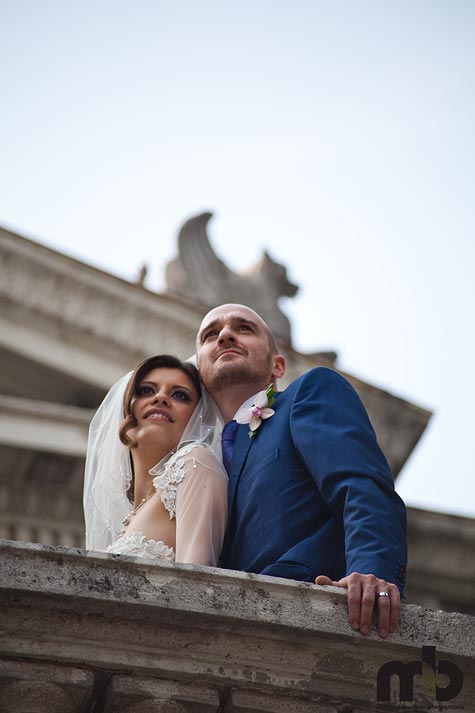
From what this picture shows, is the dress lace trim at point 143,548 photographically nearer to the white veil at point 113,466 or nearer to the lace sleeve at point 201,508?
the lace sleeve at point 201,508

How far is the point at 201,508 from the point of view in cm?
513

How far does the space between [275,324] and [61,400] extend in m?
2.18

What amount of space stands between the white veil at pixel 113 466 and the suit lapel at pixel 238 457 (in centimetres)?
10

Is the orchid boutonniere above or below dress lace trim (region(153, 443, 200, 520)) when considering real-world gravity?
above

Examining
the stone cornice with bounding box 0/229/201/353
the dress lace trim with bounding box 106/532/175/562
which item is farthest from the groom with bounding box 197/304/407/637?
the stone cornice with bounding box 0/229/201/353

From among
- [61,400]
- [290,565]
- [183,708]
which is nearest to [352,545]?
[290,565]

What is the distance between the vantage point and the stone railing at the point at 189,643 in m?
4.09

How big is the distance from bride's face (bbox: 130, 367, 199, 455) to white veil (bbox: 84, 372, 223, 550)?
0.15 feet

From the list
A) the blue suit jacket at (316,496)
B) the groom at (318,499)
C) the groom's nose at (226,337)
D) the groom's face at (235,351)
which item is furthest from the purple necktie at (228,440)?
the groom's nose at (226,337)

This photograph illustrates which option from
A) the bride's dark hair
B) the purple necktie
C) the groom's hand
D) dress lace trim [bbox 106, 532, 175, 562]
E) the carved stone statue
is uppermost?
the carved stone statue

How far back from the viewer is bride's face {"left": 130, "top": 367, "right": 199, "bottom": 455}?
5.64 m

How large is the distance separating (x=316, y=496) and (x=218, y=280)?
7.90 meters

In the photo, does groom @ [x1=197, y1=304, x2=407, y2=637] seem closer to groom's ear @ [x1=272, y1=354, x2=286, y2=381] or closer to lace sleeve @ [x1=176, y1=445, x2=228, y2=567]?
lace sleeve @ [x1=176, y1=445, x2=228, y2=567]

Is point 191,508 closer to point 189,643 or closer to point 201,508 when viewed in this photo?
point 201,508
